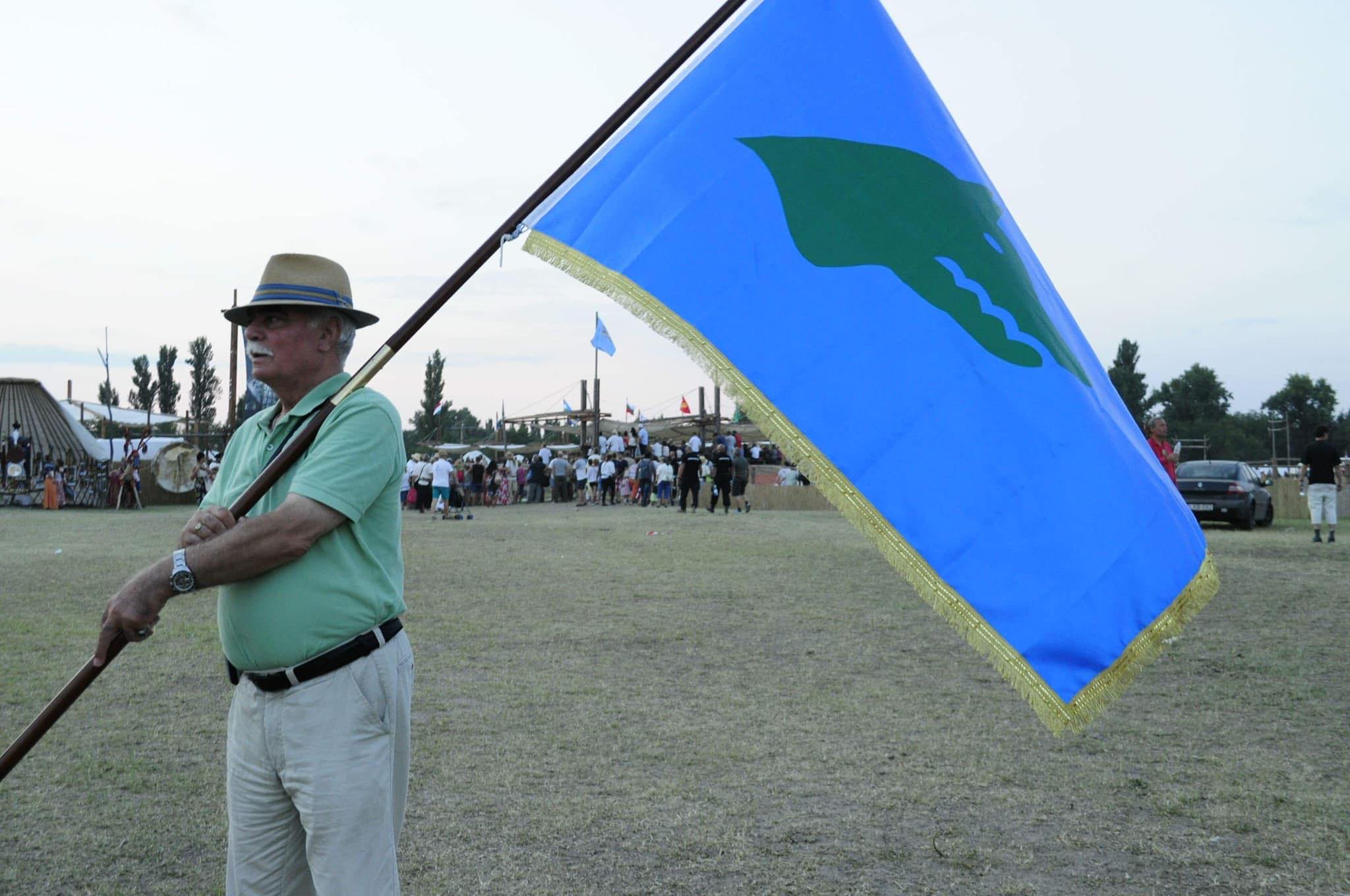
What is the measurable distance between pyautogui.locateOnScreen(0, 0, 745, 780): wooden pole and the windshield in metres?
22.4

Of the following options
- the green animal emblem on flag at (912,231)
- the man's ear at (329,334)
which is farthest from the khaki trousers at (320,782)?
the green animal emblem on flag at (912,231)

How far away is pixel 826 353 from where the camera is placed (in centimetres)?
326

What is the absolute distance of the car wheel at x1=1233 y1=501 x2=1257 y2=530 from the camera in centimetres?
2266

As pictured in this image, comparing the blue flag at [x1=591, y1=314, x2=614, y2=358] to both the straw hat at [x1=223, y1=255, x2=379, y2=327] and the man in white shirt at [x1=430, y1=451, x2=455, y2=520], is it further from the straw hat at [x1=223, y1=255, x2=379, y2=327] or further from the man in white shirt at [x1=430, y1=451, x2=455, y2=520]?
the straw hat at [x1=223, y1=255, x2=379, y2=327]

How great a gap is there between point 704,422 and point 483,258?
43493 millimetres

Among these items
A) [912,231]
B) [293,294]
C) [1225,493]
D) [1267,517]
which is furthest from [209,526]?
[1267,517]

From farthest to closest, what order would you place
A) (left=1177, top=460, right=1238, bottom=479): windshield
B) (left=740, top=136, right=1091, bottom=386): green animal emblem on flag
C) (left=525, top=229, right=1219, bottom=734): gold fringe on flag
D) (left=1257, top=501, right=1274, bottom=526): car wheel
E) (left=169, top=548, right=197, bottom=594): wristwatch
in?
(left=1257, top=501, right=1274, bottom=526): car wheel < (left=1177, top=460, right=1238, bottom=479): windshield < (left=740, top=136, right=1091, bottom=386): green animal emblem on flag < (left=525, top=229, right=1219, bottom=734): gold fringe on flag < (left=169, top=548, right=197, bottom=594): wristwatch

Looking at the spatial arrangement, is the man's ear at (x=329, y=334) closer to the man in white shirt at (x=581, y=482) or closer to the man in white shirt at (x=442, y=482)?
the man in white shirt at (x=442, y=482)

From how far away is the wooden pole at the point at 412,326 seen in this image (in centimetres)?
279

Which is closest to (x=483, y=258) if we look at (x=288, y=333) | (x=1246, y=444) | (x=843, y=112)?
(x=288, y=333)

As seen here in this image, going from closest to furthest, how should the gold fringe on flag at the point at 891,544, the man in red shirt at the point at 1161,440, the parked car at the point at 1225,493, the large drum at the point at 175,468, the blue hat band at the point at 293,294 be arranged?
1. the blue hat band at the point at 293,294
2. the gold fringe on flag at the point at 891,544
3. the man in red shirt at the point at 1161,440
4. the parked car at the point at 1225,493
5. the large drum at the point at 175,468

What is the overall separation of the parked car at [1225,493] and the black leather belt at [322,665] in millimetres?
21842

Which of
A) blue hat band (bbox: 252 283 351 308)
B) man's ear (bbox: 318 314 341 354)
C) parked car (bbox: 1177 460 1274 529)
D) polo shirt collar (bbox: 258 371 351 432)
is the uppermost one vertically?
blue hat band (bbox: 252 283 351 308)

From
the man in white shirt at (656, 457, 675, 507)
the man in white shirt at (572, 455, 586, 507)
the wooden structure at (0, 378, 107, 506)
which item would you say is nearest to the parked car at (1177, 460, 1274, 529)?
the man in white shirt at (656, 457, 675, 507)
